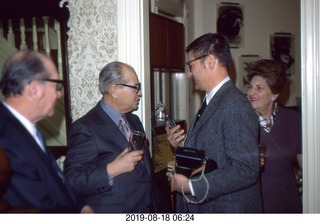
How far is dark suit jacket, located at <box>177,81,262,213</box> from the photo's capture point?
1246 millimetres

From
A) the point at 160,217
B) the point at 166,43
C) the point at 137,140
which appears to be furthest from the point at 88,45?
the point at 166,43

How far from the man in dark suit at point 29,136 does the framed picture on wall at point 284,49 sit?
347 cm

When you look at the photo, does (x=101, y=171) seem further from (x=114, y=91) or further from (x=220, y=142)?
(x=220, y=142)

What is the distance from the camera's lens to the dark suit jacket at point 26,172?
36.4 inches

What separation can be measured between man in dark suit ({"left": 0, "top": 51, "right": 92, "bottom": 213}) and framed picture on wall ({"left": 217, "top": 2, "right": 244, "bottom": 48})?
311cm

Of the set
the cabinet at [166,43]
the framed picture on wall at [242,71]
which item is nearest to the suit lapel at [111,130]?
the cabinet at [166,43]

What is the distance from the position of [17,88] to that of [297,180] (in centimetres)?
169

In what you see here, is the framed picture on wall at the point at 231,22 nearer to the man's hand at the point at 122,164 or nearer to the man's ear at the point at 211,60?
the man's ear at the point at 211,60

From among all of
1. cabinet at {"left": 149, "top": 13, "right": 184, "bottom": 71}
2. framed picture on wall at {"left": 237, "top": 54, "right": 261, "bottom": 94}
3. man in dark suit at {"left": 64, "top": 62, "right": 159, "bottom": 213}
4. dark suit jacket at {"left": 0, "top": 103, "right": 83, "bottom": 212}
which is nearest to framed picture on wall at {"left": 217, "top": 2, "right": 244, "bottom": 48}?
framed picture on wall at {"left": 237, "top": 54, "right": 261, "bottom": 94}

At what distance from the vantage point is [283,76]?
1930 mm

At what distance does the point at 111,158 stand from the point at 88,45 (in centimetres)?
69

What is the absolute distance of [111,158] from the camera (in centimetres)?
145

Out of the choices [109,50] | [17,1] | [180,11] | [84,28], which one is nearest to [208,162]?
[109,50]

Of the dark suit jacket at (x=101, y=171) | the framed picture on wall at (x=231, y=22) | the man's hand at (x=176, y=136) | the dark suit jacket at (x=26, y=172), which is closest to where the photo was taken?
the dark suit jacket at (x=26, y=172)
